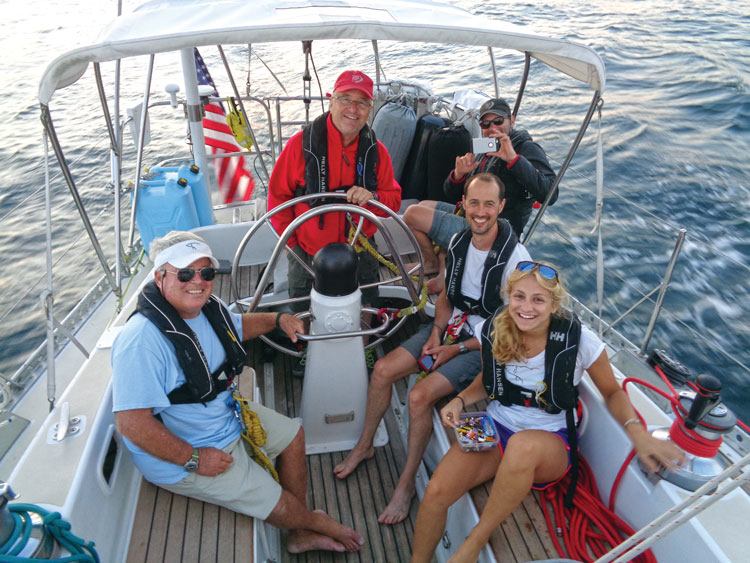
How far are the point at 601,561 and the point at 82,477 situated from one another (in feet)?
4.50

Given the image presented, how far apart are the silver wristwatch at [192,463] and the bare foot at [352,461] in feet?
2.71

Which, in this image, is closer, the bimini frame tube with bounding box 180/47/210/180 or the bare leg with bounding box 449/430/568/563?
the bare leg with bounding box 449/430/568/563

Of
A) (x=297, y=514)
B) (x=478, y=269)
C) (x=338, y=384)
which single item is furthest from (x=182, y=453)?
(x=478, y=269)

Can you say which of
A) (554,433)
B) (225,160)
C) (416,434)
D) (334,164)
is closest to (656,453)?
(554,433)

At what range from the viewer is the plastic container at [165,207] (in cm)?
298

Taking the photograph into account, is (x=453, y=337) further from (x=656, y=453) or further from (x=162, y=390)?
(x=162, y=390)

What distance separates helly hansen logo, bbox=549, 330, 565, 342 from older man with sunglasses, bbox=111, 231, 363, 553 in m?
1.03

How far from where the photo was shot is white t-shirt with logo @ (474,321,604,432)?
1.68m

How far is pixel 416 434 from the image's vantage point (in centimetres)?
208

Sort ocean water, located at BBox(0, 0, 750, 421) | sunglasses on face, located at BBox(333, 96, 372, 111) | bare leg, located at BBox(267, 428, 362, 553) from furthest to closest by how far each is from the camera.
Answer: ocean water, located at BBox(0, 0, 750, 421), sunglasses on face, located at BBox(333, 96, 372, 111), bare leg, located at BBox(267, 428, 362, 553)

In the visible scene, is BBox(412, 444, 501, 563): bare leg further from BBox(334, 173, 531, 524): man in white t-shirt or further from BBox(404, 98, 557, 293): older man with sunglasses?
BBox(404, 98, 557, 293): older man with sunglasses

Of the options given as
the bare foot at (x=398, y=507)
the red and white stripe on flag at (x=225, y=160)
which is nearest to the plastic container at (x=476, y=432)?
the bare foot at (x=398, y=507)

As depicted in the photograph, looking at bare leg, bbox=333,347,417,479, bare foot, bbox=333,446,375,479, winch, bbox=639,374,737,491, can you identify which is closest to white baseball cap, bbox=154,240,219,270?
bare leg, bbox=333,347,417,479

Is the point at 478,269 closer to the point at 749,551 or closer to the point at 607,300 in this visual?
the point at 749,551
